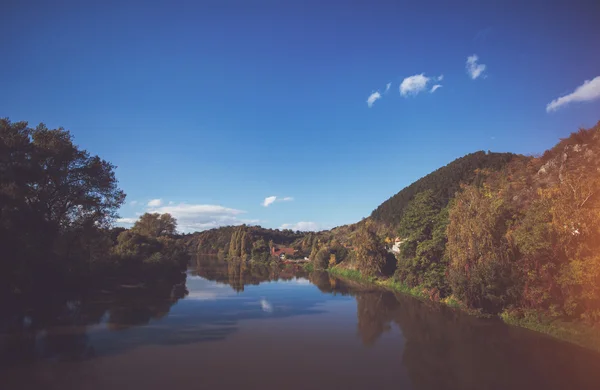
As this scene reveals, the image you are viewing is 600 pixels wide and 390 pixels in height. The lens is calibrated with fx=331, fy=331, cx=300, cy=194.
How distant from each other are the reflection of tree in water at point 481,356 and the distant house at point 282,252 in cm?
8771

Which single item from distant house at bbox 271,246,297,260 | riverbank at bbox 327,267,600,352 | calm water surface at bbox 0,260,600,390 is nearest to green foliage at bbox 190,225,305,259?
distant house at bbox 271,246,297,260

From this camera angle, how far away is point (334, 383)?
13766mm

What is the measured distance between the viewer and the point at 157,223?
7162 cm

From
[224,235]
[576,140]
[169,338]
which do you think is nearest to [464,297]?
[169,338]

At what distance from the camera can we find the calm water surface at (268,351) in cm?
1358

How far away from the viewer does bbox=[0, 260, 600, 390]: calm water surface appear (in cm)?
1358

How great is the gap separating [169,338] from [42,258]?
502 inches

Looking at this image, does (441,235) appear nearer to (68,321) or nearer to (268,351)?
(268,351)

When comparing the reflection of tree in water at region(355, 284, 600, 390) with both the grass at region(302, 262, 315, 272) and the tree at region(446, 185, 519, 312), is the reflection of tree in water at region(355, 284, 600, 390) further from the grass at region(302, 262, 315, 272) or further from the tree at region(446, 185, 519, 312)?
the grass at region(302, 262, 315, 272)

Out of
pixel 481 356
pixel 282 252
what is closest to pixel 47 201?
pixel 481 356

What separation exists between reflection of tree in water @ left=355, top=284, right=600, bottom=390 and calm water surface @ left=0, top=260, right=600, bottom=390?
0.06m

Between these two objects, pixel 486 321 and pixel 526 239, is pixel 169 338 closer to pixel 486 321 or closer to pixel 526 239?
pixel 486 321

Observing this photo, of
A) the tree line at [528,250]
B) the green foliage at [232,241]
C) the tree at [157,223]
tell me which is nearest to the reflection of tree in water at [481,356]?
the tree line at [528,250]

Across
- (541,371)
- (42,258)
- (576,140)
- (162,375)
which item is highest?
(576,140)
